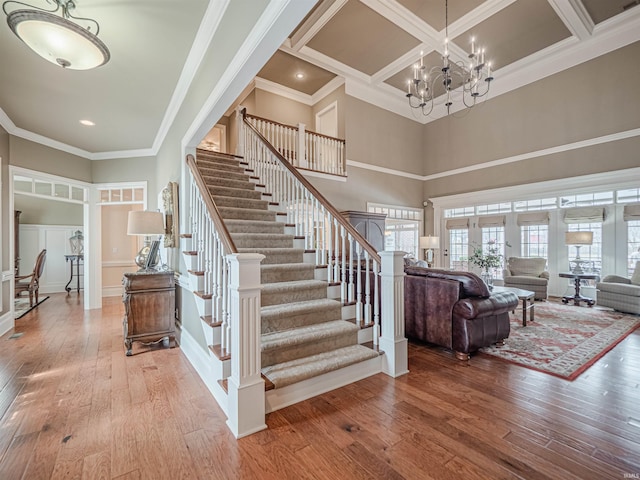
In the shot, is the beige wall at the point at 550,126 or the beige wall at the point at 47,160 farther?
the beige wall at the point at 550,126

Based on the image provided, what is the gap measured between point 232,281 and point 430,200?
777cm

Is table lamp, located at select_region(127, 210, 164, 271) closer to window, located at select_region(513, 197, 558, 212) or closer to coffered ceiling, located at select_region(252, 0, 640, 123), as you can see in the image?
coffered ceiling, located at select_region(252, 0, 640, 123)

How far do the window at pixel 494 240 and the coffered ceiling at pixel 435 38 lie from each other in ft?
11.0

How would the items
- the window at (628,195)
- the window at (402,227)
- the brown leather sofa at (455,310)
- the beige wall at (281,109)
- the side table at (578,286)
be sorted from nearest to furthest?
the brown leather sofa at (455,310) < the side table at (578,286) < the window at (628,195) < the beige wall at (281,109) < the window at (402,227)

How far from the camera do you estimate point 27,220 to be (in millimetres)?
7082

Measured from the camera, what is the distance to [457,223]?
8.00 meters

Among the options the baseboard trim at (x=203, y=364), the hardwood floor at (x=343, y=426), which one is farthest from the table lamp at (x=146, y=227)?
the hardwood floor at (x=343, y=426)

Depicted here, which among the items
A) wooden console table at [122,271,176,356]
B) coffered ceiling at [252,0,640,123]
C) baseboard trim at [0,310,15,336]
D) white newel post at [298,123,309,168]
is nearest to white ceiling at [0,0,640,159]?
coffered ceiling at [252,0,640,123]

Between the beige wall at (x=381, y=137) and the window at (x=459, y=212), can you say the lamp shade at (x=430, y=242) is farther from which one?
the beige wall at (x=381, y=137)

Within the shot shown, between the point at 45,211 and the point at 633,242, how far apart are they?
12780mm

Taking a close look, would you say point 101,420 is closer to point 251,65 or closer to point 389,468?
point 389,468

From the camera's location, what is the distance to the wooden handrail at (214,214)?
2126mm

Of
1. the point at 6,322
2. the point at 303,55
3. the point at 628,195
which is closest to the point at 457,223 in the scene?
the point at 628,195

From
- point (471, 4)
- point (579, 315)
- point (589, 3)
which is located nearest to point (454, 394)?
point (579, 315)
